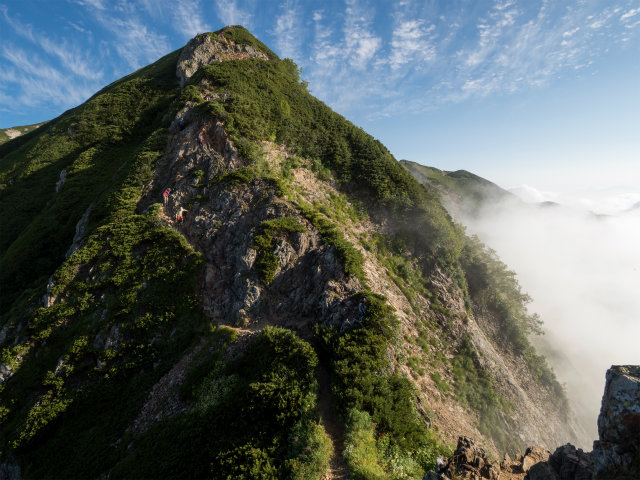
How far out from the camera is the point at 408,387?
618 inches

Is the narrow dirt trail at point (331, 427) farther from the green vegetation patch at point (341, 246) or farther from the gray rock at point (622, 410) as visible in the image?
the gray rock at point (622, 410)

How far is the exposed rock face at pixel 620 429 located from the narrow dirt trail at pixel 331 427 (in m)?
9.09

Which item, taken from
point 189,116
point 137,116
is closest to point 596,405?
point 189,116

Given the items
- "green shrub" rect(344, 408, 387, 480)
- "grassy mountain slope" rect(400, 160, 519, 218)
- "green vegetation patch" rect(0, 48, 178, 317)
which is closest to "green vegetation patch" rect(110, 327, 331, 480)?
"green shrub" rect(344, 408, 387, 480)

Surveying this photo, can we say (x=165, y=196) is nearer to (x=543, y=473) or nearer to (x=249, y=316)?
(x=249, y=316)

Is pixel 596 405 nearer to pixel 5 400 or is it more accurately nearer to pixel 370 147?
pixel 370 147

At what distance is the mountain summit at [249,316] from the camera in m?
13.9

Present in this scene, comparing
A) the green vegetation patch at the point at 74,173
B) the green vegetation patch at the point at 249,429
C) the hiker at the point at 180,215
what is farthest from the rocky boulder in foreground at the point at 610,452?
the green vegetation patch at the point at 74,173

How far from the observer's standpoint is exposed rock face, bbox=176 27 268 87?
45312 millimetres

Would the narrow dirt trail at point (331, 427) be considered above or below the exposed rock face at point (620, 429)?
below

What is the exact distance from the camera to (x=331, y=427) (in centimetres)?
1341

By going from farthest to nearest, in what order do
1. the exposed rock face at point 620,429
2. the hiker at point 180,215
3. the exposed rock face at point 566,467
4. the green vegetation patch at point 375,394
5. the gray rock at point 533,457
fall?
the hiker at point 180,215, the green vegetation patch at point 375,394, the gray rock at point 533,457, the exposed rock face at point 566,467, the exposed rock face at point 620,429

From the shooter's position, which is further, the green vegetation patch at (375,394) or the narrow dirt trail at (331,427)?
the green vegetation patch at (375,394)

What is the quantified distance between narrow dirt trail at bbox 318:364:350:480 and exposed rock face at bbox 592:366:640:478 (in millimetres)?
9091
